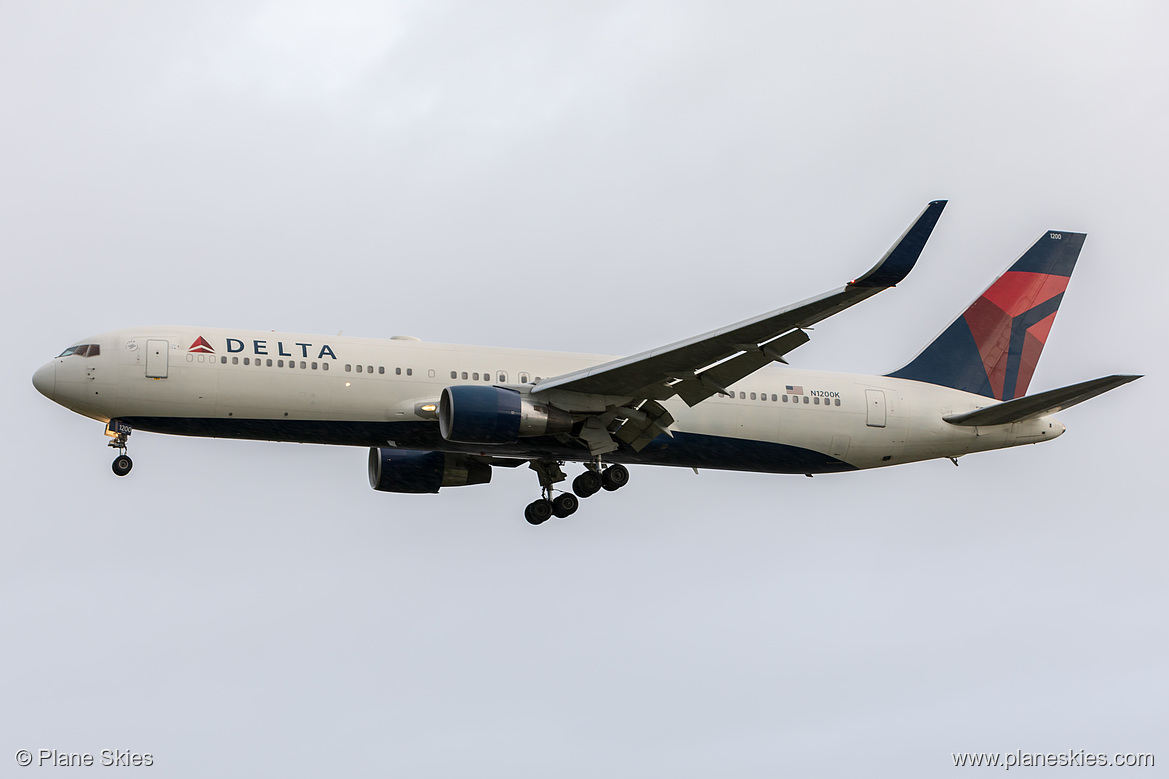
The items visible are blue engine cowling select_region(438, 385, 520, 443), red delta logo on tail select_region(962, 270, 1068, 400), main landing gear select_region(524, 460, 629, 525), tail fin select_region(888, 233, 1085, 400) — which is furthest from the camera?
red delta logo on tail select_region(962, 270, 1068, 400)

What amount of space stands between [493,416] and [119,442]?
9.61 m

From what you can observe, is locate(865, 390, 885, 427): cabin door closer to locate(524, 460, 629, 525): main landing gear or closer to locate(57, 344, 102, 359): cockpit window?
locate(524, 460, 629, 525): main landing gear

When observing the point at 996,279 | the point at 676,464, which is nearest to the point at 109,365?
the point at 676,464

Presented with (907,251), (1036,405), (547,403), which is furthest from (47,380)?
(1036,405)

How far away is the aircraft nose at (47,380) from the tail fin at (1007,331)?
77.9ft

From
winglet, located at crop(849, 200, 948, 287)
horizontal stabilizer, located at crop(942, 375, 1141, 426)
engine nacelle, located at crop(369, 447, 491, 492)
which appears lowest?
winglet, located at crop(849, 200, 948, 287)

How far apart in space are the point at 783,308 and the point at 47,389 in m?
18.2

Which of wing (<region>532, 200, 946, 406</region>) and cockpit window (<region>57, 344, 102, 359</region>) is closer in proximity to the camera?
wing (<region>532, 200, 946, 406</region>)

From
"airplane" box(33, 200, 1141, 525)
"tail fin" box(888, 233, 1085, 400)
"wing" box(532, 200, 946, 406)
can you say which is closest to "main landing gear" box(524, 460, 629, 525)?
"airplane" box(33, 200, 1141, 525)

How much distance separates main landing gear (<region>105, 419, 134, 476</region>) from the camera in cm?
3112

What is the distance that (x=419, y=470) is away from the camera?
37.6 m

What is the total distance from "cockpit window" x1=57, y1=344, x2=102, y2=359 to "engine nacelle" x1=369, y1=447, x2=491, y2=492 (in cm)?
939

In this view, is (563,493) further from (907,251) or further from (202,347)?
(907,251)

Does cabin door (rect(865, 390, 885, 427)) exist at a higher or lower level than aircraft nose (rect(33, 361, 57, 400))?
lower
